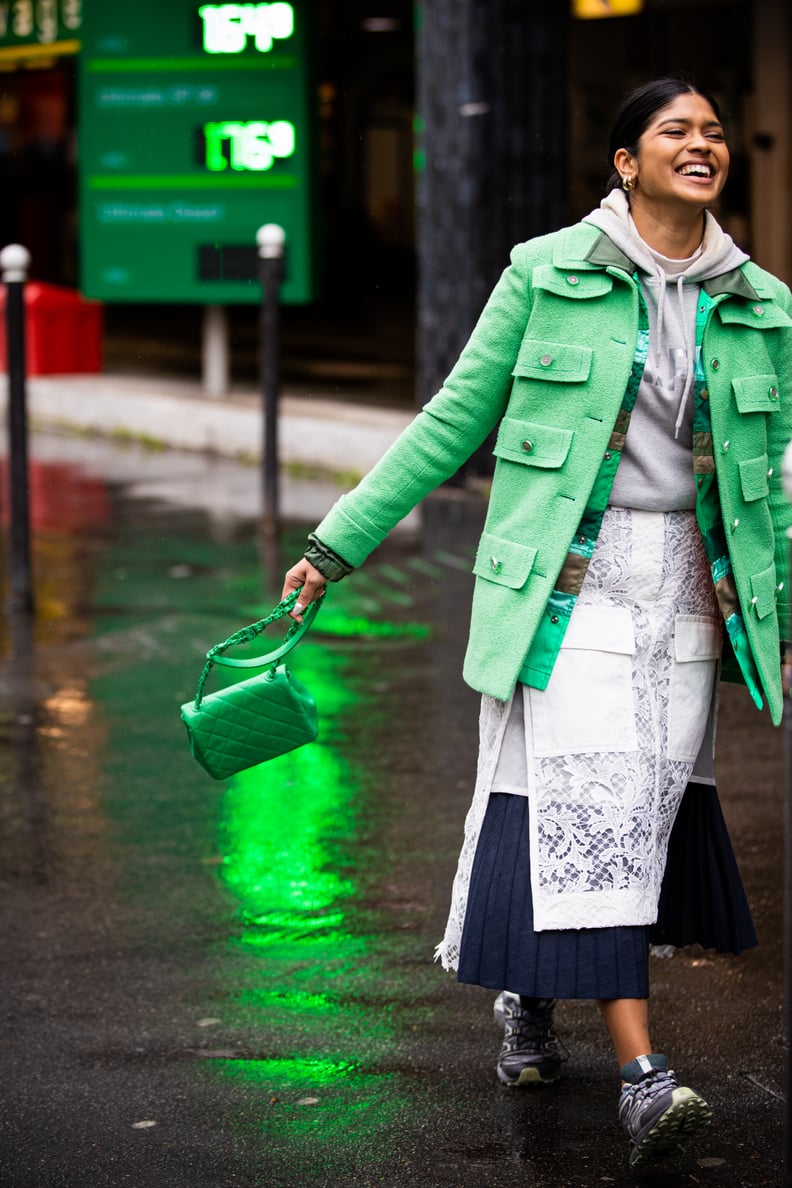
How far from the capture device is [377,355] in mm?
19531

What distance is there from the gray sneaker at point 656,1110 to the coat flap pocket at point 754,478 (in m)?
1.05

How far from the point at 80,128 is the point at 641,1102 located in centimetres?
1244

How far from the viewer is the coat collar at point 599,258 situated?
3725mm

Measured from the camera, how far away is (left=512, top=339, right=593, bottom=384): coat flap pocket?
3.71 m

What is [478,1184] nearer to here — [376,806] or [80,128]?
[376,806]

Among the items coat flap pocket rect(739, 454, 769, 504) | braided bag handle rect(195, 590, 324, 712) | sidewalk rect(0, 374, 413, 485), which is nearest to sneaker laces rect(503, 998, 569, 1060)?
braided bag handle rect(195, 590, 324, 712)

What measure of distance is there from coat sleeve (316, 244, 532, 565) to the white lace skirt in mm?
323

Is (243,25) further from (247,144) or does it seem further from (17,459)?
(17,459)

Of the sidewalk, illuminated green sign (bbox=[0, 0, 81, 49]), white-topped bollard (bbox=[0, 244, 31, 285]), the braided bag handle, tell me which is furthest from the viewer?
illuminated green sign (bbox=[0, 0, 81, 49])

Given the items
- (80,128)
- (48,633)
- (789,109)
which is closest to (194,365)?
(80,128)

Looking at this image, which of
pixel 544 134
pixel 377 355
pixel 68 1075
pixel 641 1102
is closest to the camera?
pixel 641 1102

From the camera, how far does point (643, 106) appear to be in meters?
3.80

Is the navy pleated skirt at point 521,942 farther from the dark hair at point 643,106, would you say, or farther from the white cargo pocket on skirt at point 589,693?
the dark hair at point 643,106

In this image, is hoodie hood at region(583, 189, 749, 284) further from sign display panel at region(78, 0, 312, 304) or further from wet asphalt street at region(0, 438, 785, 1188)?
sign display panel at region(78, 0, 312, 304)
